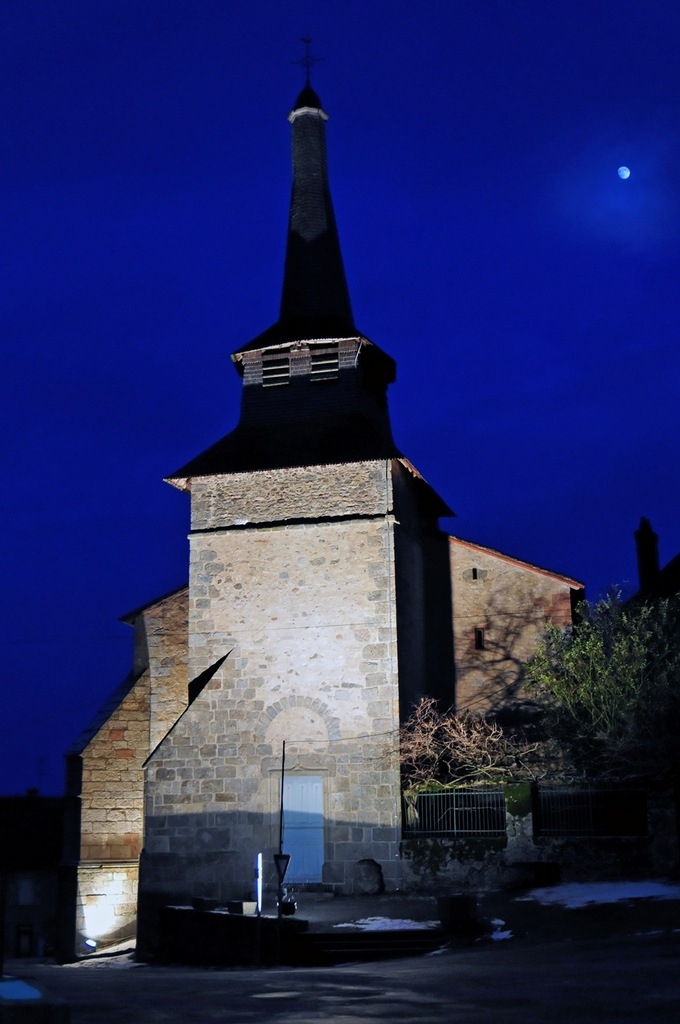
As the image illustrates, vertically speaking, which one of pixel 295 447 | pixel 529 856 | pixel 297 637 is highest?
pixel 295 447

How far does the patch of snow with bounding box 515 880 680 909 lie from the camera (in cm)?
1672

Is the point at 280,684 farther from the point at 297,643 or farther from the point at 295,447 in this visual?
the point at 295,447

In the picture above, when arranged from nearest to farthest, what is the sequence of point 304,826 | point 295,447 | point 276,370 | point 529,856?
point 529,856 → point 304,826 → point 295,447 → point 276,370

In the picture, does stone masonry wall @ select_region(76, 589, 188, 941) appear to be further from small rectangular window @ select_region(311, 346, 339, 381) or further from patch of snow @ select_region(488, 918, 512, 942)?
patch of snow @ select_region(488, 918, 512, 942)

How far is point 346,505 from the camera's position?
23.0 m

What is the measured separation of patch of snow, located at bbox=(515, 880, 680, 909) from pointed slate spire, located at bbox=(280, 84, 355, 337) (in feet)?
39.4

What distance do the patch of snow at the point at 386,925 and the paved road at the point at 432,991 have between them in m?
2.73

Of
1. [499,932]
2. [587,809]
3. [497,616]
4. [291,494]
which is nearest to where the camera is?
[499,932]

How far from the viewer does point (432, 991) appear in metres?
10.3

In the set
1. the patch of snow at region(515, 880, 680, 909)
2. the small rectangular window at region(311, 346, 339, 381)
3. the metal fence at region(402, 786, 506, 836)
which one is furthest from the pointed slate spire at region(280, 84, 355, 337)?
the patch of snow at region(515, 880, 680, 909)

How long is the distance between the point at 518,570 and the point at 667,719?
6396 millimetres

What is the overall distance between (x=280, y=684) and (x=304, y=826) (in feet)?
8.71

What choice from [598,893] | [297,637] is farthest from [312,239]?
[598,893]

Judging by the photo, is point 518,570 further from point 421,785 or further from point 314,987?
point 314,987
